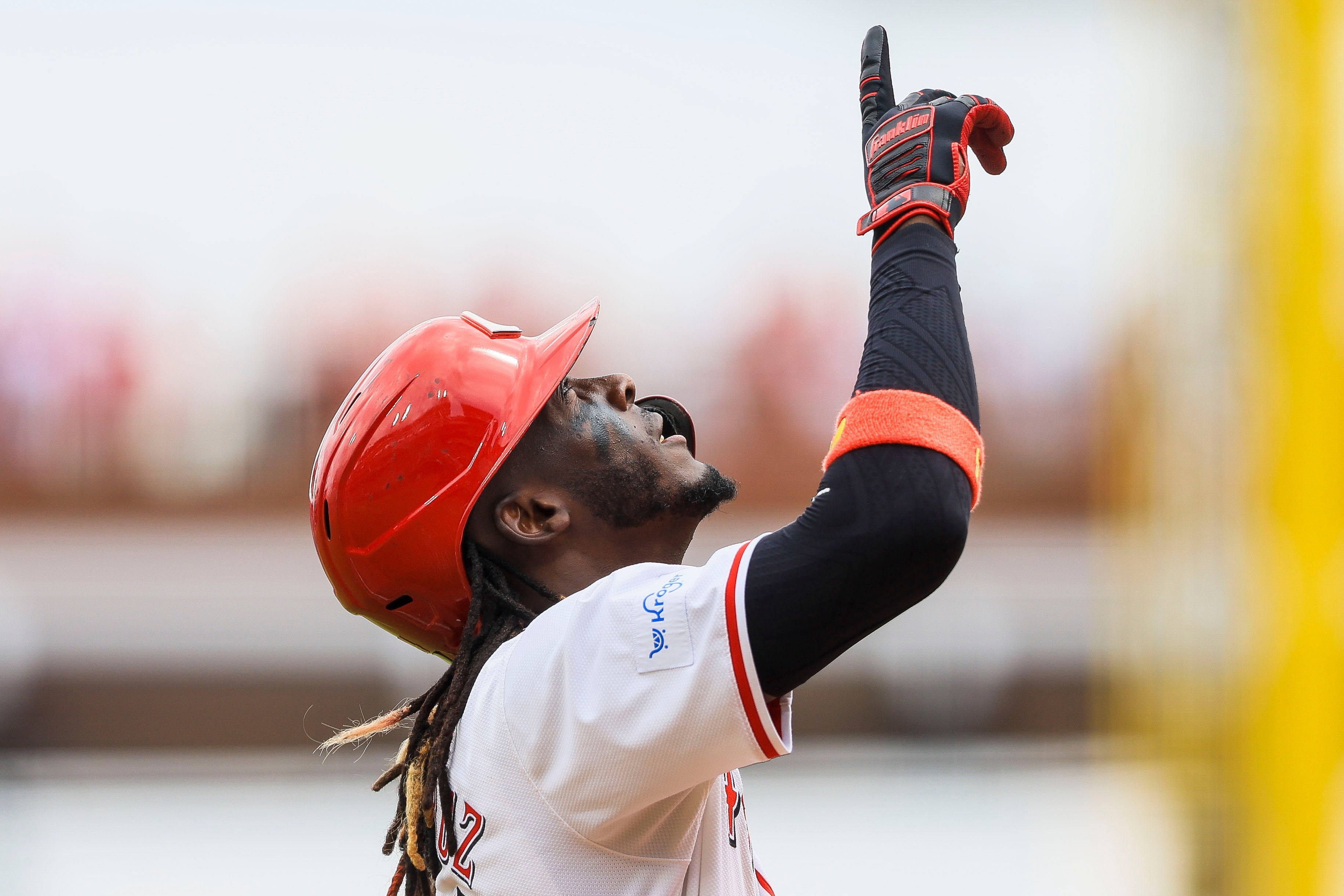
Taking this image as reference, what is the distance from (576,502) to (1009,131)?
2.75 feet

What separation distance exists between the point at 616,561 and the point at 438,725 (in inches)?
14.6

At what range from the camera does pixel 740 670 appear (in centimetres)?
128

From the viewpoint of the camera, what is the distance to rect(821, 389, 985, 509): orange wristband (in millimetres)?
1333

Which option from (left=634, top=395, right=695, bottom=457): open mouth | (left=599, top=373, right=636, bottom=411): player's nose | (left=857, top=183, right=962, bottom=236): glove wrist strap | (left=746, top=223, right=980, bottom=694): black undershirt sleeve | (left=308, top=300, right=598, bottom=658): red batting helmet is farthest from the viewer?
(left=634, top=395, right=695, bottom=457): open mouth

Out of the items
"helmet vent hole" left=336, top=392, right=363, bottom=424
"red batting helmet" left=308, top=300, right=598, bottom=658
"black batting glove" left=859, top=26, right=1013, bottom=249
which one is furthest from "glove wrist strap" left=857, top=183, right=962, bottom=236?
"helmet vent hole" left=336, top=392, right=363, bottom=424

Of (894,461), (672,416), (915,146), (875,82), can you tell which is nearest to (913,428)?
(894,461)

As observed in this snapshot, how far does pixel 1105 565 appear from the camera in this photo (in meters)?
9.20

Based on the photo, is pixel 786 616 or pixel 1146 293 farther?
pixel 1146 293

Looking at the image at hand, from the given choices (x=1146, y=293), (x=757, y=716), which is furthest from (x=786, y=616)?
(x=1146, y=293)

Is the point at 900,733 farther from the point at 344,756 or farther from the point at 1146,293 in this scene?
the point at 1146,293

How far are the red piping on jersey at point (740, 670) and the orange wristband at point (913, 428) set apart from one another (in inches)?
7.7

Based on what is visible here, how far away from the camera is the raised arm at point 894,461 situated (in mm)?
1271

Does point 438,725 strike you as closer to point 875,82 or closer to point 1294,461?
point 875,82

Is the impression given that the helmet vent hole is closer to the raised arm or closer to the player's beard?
the player's beard
